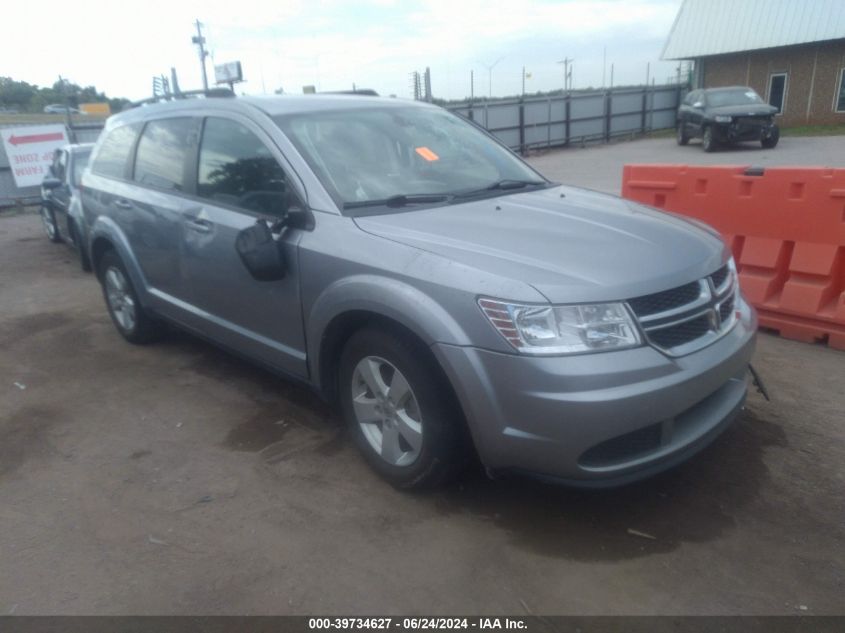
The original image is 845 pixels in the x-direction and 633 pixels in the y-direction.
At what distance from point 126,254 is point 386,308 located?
2987 mm

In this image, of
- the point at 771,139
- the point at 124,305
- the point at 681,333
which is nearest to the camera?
the point at 681,333

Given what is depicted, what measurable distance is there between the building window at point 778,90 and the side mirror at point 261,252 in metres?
26.4

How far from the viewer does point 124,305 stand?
565 cm

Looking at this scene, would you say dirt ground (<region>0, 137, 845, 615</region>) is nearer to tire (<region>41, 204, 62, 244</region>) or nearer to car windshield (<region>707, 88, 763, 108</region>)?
tire (<region>41, 204, 62, 244</region>)

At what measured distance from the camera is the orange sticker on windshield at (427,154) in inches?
156

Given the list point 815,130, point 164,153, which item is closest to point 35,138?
point 164,153

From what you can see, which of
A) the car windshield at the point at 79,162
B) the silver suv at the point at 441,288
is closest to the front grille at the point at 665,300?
the silver suv at the point at 441,288

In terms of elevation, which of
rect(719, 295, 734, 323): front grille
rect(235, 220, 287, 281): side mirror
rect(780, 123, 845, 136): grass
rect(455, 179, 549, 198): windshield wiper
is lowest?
rect(780, 123, 845, 136): grass

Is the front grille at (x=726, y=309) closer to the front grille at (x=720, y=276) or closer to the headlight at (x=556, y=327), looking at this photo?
the front grille at (x=720, y=276)

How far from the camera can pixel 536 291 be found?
2.67 metres

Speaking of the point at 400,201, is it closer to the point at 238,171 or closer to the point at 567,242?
the point at 567,242

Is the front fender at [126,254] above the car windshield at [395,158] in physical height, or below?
below

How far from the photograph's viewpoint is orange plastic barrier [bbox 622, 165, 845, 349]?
4867mm

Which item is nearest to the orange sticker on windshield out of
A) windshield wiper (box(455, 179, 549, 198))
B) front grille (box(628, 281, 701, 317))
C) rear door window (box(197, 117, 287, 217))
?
windshield wiper (box(455, 179, 549, 198))
